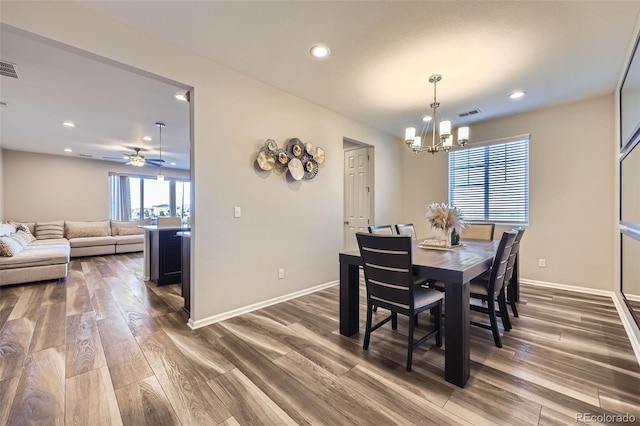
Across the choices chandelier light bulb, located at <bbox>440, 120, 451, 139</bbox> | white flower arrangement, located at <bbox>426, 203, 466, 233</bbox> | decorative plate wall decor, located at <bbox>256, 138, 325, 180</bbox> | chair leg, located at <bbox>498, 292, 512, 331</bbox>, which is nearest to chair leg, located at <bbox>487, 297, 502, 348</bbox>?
chair leg, located at <bbox>498, 292, 512, 331</bbox>

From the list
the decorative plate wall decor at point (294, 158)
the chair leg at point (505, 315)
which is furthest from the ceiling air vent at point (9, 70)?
the chair leg at point (505, 315)

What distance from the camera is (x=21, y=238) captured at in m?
5.11

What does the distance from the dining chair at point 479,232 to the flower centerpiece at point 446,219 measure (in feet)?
2.77

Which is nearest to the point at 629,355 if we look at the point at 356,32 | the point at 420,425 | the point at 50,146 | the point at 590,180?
the point at 420,425

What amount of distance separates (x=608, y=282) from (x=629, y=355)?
202 centimetres

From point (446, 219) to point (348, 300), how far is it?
4.30 ft

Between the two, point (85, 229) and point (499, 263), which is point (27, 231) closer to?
point (85, 229)

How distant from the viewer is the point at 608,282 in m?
3.45

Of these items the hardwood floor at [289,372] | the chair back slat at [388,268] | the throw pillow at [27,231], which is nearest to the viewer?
the hardwood floor at [289,372]

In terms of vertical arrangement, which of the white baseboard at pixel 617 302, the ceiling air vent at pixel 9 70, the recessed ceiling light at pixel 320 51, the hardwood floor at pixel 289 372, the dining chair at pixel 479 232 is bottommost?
the hardwood floor at pixel 289 372

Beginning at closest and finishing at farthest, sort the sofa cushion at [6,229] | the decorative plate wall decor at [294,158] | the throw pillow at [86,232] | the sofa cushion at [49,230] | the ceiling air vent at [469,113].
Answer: the decorative plate wall decor at [294,158] → the ceiling air vent at [469,113] → the sofa cushion at [6,229] → the sofa cushion at [49,230] → the throw pillow at [86,232]

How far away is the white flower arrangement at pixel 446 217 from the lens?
2.69 m

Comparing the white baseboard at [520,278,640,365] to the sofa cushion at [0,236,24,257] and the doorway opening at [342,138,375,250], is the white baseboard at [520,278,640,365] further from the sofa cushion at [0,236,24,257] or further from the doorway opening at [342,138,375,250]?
the sofa cushion at [0,236,24,257]

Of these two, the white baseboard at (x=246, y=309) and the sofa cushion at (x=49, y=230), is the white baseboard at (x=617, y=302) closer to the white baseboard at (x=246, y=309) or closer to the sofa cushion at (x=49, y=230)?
the white baseboard at (x=246, y=309)
